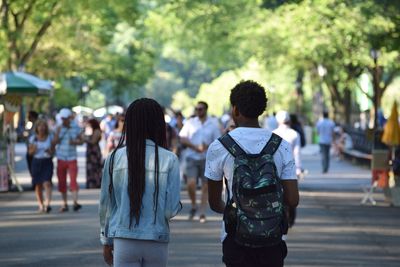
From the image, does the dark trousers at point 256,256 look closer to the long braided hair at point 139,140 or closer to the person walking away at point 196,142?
the long braided hair at point 139,140

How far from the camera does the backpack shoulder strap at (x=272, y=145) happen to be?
6.75 metres

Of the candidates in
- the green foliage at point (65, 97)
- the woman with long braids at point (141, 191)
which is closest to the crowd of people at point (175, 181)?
the woman with long braids at point (141, 191)

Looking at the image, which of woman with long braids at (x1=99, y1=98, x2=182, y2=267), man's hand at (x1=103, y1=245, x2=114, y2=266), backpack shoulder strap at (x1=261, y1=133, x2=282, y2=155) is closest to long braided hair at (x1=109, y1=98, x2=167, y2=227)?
woman with long braids at (x1=99, y1=98, x2=182, y2=267)

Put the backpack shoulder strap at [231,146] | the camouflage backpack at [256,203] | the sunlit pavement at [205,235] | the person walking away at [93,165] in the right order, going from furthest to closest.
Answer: the person walking away at [93,165] → the sunlit pavement at [205,235] → the backpack shoulder strap at [231,146] → the camouflage backpack at [256,203]

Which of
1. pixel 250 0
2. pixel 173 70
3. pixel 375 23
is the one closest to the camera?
pixel 375 23

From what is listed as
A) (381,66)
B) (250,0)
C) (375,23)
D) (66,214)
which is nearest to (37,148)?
(66,214)

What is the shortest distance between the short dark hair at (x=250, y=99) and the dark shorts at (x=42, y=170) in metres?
12.5

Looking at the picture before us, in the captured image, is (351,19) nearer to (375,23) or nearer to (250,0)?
(375,23)

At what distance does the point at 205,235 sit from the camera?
600 inches

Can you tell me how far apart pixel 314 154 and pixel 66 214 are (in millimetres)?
31353

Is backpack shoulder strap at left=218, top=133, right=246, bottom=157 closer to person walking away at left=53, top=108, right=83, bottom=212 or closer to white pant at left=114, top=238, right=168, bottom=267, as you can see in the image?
white pant at left=114, top=238, right=168, bottom=267

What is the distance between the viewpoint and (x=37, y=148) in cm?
1919

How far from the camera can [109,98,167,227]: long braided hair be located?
683 centimetres

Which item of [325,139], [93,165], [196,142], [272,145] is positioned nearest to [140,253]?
[272,145]
